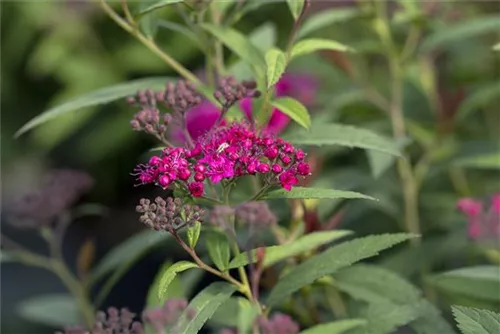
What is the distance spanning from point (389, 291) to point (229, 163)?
392 mm

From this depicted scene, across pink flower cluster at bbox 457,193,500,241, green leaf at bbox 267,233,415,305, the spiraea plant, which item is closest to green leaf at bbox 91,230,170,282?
the spiraea plant

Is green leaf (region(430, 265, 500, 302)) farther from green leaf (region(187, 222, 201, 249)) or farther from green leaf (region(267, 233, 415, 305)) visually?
green leaf (region(187, 222, 201, 249))

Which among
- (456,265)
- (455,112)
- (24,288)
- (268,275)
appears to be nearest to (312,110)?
(455,112)

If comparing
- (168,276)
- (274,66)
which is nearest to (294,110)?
(274,66)

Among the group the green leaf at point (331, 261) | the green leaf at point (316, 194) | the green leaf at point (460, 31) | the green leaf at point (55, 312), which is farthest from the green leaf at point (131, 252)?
the green leaf at point (460, 31)

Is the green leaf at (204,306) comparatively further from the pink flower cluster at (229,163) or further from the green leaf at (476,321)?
the green leaf at (476,321)

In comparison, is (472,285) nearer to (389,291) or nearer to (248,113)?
(389,291)

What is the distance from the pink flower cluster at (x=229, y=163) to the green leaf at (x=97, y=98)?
0.26 metres

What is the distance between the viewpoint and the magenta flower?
1.27m

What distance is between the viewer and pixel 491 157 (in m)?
1.50

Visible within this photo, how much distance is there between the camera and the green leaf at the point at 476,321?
92 centimetres

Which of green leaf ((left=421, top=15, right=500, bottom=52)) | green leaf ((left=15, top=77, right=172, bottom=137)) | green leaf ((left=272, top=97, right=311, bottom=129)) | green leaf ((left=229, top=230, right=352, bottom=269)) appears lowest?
green leaf ((left=229, top=230, right=352, bottom=269))

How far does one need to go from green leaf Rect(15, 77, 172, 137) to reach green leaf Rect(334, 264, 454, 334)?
38cm

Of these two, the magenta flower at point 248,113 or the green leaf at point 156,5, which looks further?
the magenta flower at point 248,113
